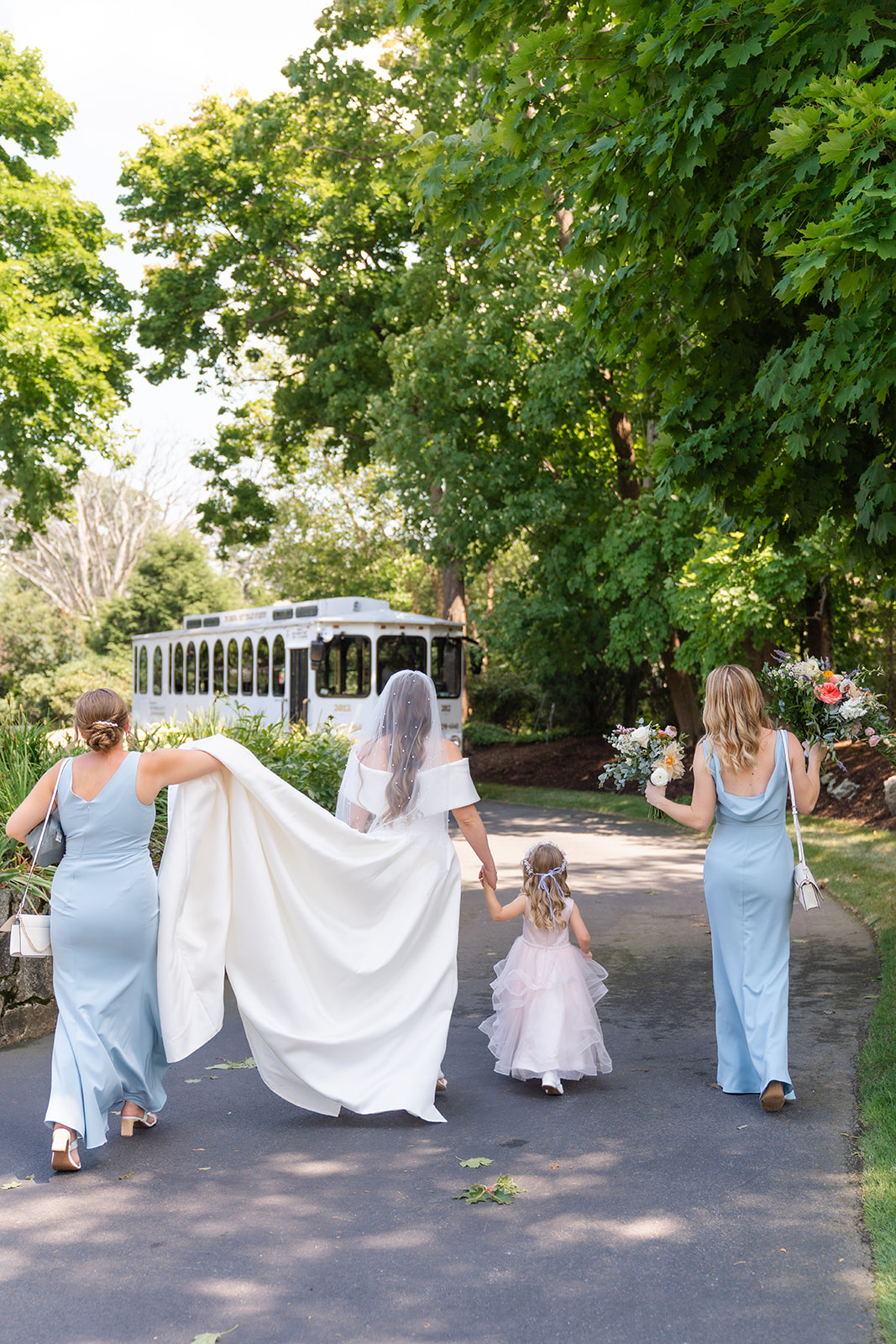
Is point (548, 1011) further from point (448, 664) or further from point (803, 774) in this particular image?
point (448, 664)

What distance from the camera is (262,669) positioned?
24062mm

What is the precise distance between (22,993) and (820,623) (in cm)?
1681

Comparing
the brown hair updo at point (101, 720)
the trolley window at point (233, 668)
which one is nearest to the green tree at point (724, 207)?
the brown hair updo at point (101, 720)

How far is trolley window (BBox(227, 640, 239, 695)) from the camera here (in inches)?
994

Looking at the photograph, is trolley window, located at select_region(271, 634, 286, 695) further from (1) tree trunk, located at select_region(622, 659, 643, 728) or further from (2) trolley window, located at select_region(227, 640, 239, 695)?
(1) tree trunk, located at select_region(622, 659, 643, 728)

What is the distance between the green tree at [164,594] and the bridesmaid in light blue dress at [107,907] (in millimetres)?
39679

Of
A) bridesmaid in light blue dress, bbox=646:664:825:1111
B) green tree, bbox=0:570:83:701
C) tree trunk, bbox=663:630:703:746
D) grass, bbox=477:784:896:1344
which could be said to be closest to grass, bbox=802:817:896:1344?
grass, bbox=477:784:896:1344

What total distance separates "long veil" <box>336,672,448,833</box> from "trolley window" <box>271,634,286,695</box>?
17191mm

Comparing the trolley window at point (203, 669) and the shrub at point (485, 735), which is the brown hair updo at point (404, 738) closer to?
the trolley window at point (203, 669)

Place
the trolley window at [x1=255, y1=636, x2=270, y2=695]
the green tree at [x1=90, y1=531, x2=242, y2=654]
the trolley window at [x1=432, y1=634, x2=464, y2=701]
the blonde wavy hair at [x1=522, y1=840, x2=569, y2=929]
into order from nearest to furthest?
the blonde wavy hair at [x1=522, y1=840, x2=569, y2=929], the trolley window at [x1=432, y1=634, x2=464, y2=701], the trolley window at [x1=255, y1=636, x2=270, y2=695], the green tree at [x1=90, y1=531, x2=242, y2=654]

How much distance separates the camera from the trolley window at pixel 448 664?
2305 centimetres

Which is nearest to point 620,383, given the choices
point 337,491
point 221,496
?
point 221,496

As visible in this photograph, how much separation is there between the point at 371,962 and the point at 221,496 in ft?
86.5

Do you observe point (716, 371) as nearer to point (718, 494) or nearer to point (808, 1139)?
point (718, 494)
